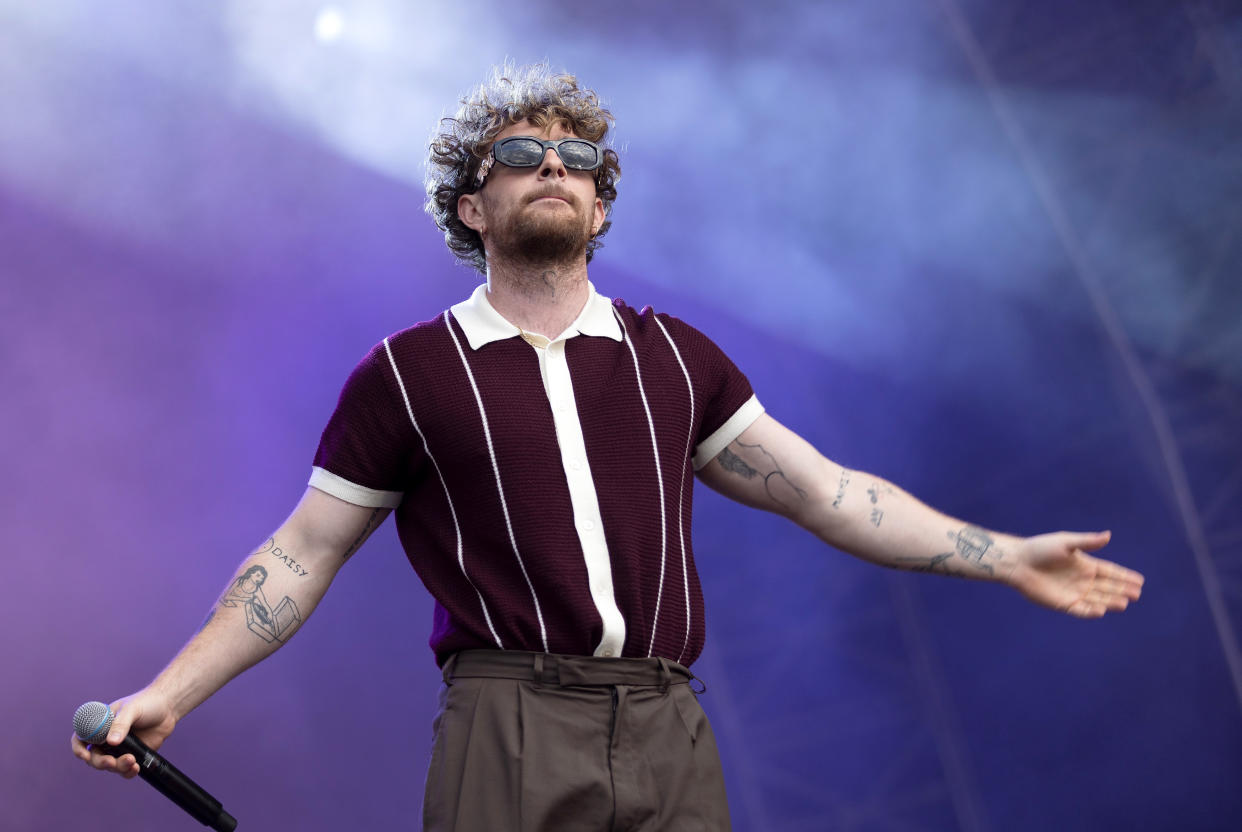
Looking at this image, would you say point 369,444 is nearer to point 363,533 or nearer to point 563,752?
point 363,533

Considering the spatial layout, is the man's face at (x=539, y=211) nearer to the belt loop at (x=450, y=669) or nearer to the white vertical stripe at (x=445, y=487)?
the white vertical stripe at (x=445, y=487)

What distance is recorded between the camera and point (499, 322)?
2.61 m

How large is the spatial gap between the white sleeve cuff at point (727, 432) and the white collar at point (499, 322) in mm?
306

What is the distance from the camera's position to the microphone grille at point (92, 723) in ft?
6.89

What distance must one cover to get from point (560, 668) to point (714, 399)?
737mm

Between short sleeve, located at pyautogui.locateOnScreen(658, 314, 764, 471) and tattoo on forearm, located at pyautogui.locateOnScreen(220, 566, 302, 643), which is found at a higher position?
short sleeve, located at pyautogui.locateOnScreen(658, 314, 764, 471)

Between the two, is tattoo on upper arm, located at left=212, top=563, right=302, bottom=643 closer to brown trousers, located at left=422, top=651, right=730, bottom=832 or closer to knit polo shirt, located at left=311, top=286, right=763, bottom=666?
knit polo shirt, located at left=311, top=286, right=763, bottom=666

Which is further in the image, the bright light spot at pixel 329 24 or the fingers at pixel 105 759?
the bright light spot at pixel 329 24

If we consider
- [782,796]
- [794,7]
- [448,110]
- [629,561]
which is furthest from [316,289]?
[629,561]

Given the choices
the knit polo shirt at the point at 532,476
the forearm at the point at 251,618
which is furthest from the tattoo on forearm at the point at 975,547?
the forearm at the point at 251,618

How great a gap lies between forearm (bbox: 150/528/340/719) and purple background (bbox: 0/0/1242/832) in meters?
2.68

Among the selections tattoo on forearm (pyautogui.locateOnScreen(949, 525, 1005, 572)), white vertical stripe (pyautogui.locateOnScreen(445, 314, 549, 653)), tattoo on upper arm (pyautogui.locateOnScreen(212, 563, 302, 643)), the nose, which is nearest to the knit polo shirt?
white vertical stripe (pyautogui.locateOnScreen(445, 314, 549, 653))

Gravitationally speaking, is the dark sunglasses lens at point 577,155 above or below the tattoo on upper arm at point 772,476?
above

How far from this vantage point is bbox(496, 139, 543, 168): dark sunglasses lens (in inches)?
108
